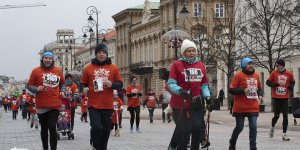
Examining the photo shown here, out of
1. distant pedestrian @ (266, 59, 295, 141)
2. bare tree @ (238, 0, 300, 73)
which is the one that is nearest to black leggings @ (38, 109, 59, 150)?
distant pedestrian @ (266, 59, 295, 141)

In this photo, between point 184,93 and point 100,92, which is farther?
point 100,92

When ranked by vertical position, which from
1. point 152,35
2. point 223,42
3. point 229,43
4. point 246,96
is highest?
point 152,35

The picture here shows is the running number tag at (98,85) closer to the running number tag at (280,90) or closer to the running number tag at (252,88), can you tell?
the running number tag at (252,88)

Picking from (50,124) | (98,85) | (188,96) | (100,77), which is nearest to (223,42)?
(50,124)

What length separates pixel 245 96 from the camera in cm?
1173

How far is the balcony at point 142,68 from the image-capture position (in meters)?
91.9

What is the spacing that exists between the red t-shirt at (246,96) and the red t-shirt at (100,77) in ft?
7.95

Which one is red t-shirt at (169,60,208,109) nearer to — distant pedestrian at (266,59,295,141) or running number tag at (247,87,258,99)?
running number tag at (247,87,258,99)

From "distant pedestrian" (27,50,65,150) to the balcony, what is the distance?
79.2 meters

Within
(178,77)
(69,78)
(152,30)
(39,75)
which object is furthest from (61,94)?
(152,30)

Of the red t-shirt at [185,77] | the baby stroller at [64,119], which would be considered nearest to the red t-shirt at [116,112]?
the baby stroller at [64,119]

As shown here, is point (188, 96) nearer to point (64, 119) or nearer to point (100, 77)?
point (100, 77)

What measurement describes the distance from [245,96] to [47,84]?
3.54m

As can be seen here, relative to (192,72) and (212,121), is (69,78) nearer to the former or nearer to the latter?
(192,72)
